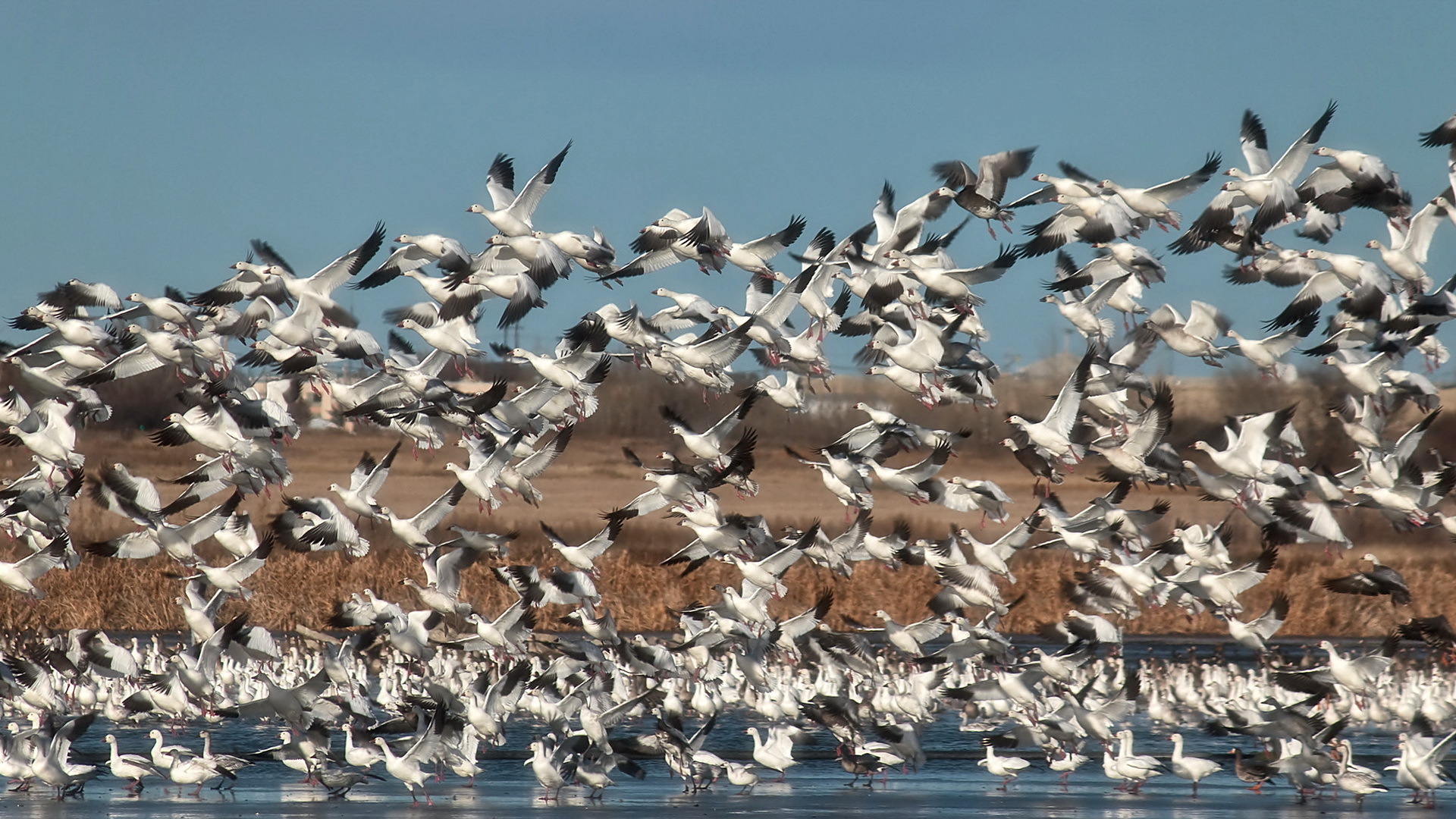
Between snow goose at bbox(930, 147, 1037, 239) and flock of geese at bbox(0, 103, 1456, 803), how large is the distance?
0.11 feet

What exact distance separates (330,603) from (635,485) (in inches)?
743

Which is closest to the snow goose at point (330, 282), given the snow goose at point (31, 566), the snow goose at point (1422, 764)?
the snow goose at point (31, 566)

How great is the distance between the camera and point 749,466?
19734 mm

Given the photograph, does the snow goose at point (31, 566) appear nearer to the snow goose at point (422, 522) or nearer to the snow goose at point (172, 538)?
the snow goose at point (172, 538)

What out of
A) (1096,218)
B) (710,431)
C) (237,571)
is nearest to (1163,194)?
(1096,218)

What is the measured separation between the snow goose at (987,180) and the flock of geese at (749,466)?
0.03m

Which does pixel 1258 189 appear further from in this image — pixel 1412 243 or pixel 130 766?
pixel 130 766

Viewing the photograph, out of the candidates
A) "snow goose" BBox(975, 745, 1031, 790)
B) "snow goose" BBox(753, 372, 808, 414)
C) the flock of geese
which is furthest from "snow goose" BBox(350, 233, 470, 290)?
"snow goose" BBox(975, 745, 1031, 790)

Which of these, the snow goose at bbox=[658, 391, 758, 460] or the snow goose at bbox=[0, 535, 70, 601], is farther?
the snow goose at bbox=[0, 535, 70, 601]

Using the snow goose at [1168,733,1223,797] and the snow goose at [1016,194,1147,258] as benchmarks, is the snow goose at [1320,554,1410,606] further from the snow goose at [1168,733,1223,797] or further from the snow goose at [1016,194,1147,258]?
the snow goose at [1016,194,1147,258]

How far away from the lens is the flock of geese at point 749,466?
1886 cm

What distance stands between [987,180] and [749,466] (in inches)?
161

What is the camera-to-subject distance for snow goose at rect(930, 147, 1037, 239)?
19.6 metres

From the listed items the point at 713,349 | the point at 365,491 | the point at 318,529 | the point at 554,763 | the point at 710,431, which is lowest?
the point at 554,763
